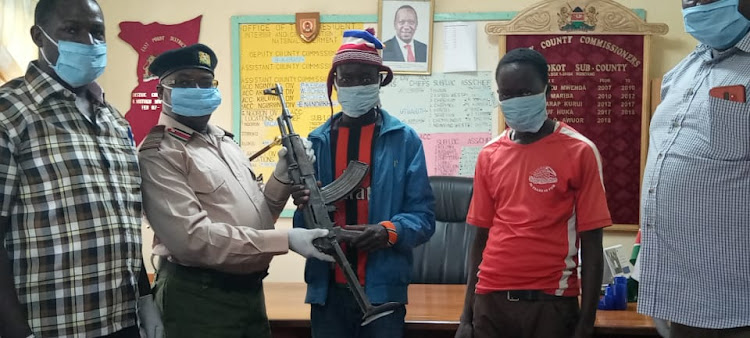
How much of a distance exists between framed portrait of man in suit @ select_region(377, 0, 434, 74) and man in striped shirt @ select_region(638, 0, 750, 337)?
7.33 ft

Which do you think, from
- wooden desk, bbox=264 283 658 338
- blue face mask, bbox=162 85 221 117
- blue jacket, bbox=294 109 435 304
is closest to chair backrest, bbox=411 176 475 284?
wooden desk, bbox=264 283 658 338

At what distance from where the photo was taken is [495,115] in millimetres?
4023

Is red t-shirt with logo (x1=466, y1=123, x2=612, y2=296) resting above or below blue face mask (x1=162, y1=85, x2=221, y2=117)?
below

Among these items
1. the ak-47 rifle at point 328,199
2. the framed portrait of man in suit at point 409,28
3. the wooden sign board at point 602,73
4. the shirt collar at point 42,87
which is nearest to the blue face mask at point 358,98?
the ak-47 rifle at point 328,199

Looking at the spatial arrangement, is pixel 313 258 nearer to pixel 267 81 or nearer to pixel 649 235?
pixel 649 235

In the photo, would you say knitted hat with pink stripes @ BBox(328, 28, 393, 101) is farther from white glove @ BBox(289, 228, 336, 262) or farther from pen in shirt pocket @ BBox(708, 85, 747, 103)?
pen in shirt pocket @ BBox(708, 85, 747, 103)

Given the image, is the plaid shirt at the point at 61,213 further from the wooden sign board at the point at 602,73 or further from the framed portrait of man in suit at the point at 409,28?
the wooden sign board at the point at 602,73

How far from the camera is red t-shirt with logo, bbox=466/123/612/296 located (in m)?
1.97

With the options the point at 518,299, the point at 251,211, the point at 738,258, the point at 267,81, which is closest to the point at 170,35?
the point at 267,81

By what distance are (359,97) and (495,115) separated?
2.05 meters

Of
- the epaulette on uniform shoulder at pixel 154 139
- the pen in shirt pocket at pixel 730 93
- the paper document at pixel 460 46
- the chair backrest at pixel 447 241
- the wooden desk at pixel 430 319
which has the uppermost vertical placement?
the paper document at pixel 460 46

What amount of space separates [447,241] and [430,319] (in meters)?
1.06

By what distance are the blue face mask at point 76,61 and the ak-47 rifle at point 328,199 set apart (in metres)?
0.65

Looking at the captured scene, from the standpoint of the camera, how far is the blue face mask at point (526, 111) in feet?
6.60
